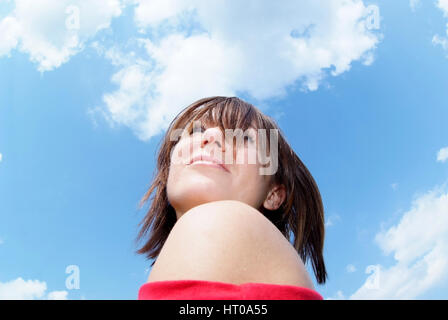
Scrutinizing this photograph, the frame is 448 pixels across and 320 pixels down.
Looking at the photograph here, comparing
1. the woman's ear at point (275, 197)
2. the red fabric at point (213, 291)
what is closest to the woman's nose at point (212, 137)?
the woman's ear at point (275, 197)

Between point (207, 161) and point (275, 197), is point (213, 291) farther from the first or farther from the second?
point (275, 197)

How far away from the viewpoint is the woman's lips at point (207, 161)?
2.14m

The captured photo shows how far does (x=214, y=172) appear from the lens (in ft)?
6.91

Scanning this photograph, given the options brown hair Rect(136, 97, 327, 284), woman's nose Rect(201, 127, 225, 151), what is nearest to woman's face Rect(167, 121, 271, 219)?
woman's nose Rect(201, 127, 225, 151)

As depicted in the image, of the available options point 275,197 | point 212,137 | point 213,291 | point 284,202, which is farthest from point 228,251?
point 284,202

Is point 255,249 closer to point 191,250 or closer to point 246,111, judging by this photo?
point 191,250

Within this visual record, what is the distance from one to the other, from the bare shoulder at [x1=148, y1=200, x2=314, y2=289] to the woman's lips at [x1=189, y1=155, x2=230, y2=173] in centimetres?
57

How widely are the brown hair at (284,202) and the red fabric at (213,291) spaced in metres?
1.23

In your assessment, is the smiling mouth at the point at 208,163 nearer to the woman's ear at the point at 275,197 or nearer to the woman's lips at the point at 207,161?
the woman's lips at the point at 207,161

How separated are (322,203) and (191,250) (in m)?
1.74

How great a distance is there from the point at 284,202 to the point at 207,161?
2.82ft

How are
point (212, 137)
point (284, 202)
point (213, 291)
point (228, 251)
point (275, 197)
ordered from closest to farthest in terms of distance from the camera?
point (213, 291)
point (228, 251)
point (212, 137)
point (275, 197)
point (284, 202)

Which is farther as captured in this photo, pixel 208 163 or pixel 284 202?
pixel 284 202
